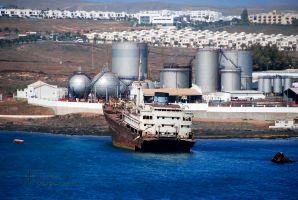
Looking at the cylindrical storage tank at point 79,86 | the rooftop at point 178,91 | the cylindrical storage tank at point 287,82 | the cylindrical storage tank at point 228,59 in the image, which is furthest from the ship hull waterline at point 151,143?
the cylindrical storage tank at point 287,82

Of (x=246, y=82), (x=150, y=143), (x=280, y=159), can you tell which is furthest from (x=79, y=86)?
(x=280, y=159)

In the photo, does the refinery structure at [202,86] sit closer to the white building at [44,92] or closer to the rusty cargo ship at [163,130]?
the white building at [44,92]

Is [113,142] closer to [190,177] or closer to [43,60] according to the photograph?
[190,177]

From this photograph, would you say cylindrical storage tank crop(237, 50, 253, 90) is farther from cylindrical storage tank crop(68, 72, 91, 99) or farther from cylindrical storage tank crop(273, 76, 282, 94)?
cylindrical storage tank crop(68, 72, 91, 99)

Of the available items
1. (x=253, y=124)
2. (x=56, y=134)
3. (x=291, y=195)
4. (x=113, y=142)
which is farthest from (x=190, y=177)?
(x=253, y=124)

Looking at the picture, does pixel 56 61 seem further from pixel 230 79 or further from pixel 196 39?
pixel 230 79

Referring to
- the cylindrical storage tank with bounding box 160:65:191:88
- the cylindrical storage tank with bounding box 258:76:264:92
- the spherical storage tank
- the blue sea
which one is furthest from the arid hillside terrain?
the blue sea
